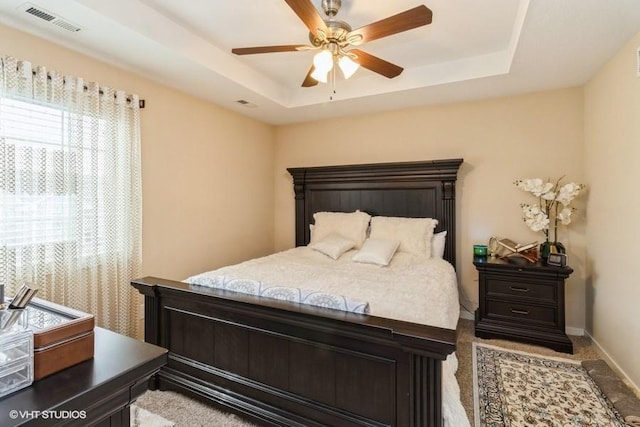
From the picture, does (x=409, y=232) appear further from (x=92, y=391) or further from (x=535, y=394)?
(x=92, y=391)

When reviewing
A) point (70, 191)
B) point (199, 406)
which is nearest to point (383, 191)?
point (199, 406)

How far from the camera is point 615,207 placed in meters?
2.44

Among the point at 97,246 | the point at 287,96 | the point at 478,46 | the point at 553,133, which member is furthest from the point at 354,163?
the point at 97,246

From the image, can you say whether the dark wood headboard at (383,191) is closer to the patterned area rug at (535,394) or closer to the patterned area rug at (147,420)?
the patterned area rug at (535,394)

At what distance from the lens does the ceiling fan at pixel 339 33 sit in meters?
1.69

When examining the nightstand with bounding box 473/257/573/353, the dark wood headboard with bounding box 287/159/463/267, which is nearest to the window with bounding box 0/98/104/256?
the dark wood headboard with bounding box 287/159/463/267

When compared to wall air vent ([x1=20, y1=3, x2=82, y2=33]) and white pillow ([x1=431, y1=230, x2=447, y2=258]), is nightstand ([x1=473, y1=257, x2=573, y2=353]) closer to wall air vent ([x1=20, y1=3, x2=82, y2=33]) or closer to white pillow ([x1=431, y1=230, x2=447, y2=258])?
white pillow ([x1=431, y1=230, x2=447, y2=258])

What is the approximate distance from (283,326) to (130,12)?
7.15ft

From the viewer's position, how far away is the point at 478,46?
2.69 meters

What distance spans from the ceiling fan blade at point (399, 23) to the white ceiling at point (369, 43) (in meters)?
0.39

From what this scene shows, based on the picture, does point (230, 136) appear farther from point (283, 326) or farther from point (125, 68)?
point (283, 326)

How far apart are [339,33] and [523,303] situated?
274 centimetres

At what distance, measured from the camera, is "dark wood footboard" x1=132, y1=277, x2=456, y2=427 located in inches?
53.1

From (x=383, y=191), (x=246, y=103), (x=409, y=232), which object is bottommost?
(x=409, y=232)
